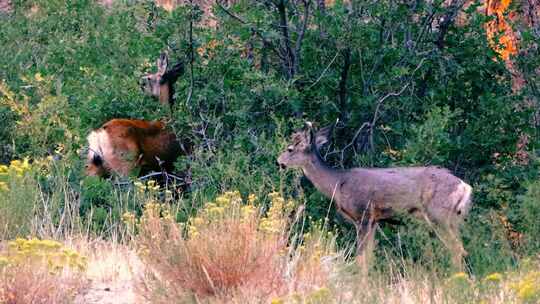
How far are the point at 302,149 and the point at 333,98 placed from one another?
128 cm

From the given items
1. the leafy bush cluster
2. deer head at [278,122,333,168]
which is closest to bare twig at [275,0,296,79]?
deer head at [278,122,333,168]

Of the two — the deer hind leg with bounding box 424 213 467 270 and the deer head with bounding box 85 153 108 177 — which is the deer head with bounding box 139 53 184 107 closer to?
the deer head with bounding box 85 153 108 177

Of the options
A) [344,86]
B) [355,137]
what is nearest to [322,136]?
[355,137]

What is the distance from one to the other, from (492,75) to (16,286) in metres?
6.55

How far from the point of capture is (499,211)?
31.4 ft

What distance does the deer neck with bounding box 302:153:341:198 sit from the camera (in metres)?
9.65

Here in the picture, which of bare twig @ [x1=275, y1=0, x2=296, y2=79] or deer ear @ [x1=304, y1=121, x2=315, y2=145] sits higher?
bare twig @ [x1=275, y1=0, x2=296, y2=79]

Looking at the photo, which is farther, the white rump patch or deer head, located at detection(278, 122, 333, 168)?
deer head, located at detection(278, 122, 333, 168)

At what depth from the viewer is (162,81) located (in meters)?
12.6

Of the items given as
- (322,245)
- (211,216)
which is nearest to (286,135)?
(322,245)

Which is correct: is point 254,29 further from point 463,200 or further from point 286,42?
point 463,200

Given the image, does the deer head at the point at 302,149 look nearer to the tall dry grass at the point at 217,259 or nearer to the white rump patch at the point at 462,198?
the white rump patch at the point at 462,198

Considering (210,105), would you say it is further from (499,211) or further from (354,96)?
(499,211)

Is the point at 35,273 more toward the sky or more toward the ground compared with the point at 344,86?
more toward the ground
